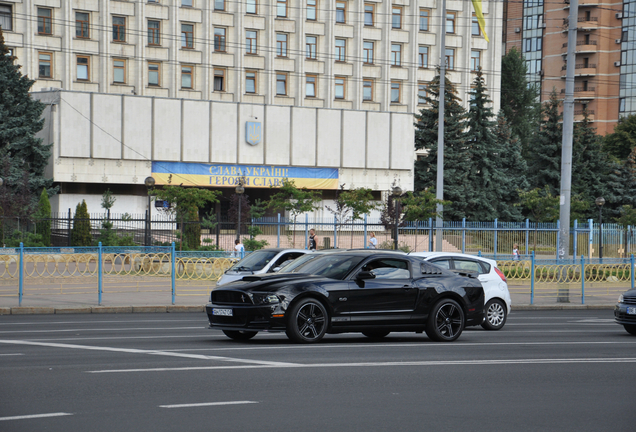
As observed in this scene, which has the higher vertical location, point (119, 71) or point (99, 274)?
point (119, 71)

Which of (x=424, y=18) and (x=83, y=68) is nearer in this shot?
(x=83, y=68)

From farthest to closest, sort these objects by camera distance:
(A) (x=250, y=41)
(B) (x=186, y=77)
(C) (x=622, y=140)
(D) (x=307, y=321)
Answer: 1. (C) (x=622, y=140)
2. (A) (x=250, y=41)
3. (B) (x=186, y=77)
4. (D) (x=307, y=321)

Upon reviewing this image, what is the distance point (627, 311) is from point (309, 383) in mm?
9222

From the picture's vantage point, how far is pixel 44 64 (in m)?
63.0

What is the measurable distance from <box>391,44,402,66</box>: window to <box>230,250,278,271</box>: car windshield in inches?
2194

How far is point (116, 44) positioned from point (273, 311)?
183ft

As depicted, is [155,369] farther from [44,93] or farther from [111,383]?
[44,93]

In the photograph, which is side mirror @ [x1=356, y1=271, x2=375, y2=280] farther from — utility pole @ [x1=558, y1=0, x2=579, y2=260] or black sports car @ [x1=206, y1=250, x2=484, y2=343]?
utility pole @ [x1=558, y1=0, x2=579, y2=260]

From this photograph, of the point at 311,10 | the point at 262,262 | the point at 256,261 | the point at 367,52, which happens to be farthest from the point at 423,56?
the point at 262,262

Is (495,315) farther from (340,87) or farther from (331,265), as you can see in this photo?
(340,87)

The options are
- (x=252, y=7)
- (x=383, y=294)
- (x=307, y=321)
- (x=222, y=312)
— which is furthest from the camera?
(x=252, y=7)

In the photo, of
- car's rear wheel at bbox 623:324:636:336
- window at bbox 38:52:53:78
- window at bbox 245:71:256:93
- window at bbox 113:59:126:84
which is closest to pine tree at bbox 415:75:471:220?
window at bbox 245:71:256:93

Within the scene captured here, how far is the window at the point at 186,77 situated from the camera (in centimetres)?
6744

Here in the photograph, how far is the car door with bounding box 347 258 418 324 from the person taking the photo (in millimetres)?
13453
